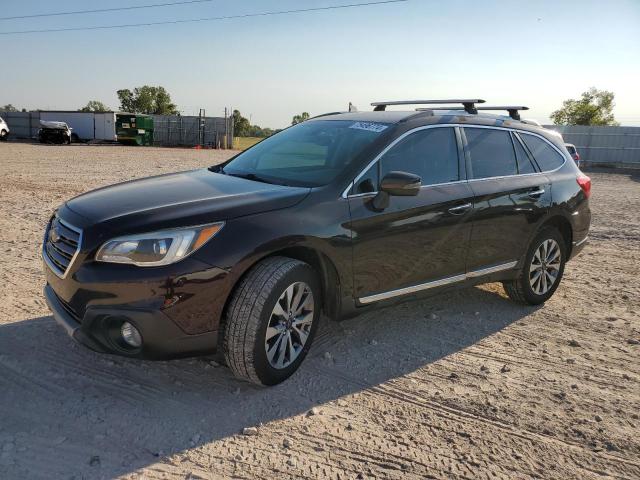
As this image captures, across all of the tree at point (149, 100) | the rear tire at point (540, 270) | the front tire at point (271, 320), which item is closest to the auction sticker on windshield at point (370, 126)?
the front tire at point (271, 320)

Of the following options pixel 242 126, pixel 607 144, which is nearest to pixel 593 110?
pixel 607 144

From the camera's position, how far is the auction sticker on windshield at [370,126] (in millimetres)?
3965

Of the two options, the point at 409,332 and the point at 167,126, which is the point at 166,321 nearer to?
the point at 409,332

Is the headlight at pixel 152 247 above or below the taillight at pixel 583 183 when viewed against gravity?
below

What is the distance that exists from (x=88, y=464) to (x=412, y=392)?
1876 millimetres

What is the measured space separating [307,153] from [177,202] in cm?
127

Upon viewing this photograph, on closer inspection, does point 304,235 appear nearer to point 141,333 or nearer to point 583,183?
point 141,333

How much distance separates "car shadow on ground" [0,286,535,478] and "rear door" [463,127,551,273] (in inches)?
27.9

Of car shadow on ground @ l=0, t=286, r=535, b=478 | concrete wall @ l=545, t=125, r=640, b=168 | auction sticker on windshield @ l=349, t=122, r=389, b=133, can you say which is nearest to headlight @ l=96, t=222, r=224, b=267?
car shadow on ground @ l=0, t=286, r=535, b=478

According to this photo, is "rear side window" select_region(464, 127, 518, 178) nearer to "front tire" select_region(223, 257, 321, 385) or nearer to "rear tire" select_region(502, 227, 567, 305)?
"rear tire" select_region(502, 227, 567, 305)

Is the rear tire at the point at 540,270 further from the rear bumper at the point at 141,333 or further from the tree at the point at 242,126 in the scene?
the tree at the point at 242,126

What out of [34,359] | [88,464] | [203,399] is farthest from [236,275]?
[34,359]

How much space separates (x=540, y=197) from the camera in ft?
15.8

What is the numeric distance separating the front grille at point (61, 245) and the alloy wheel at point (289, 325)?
3.90ft
